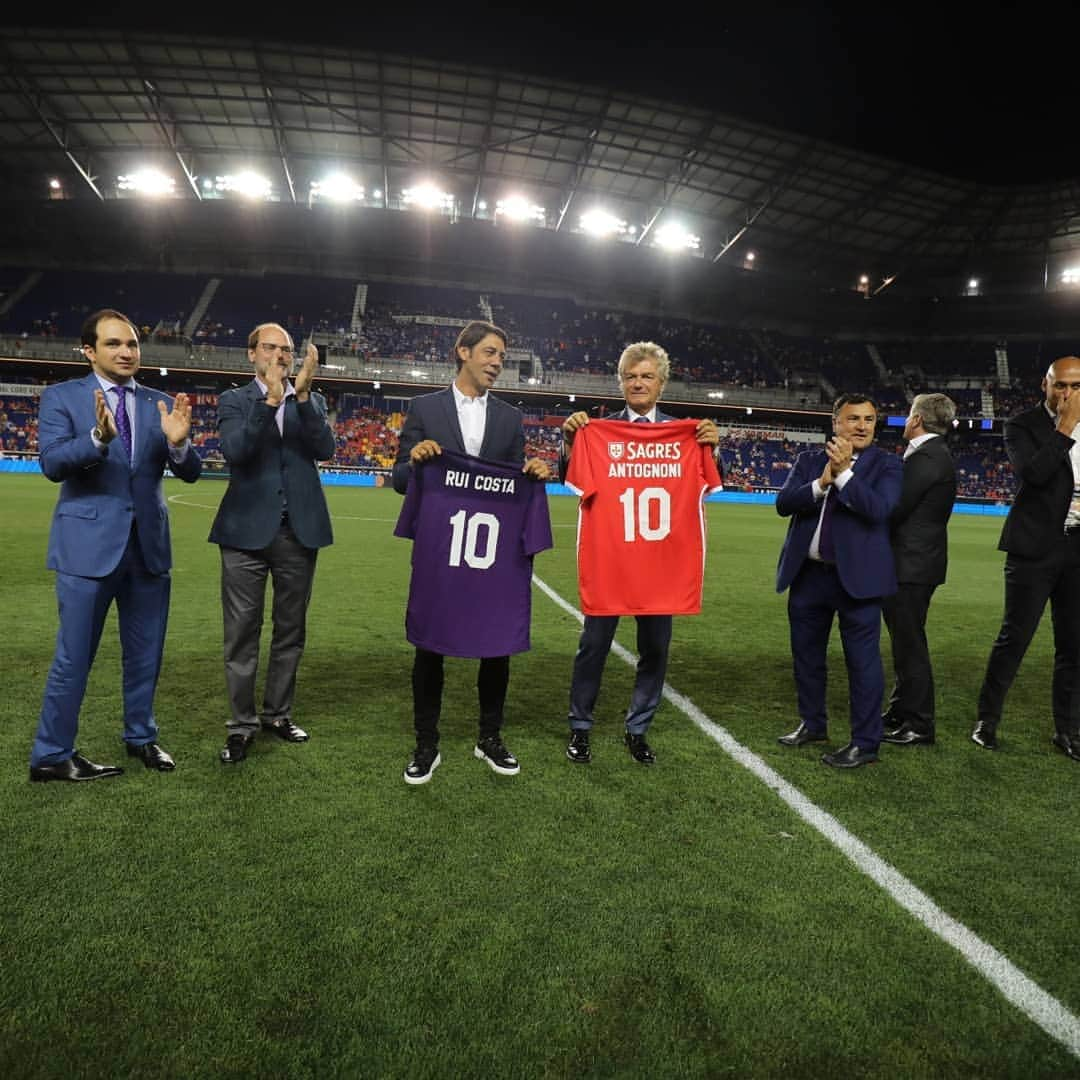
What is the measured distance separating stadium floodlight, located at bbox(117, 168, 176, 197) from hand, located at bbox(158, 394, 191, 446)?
36.2 m

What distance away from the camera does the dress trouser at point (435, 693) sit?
3.55m

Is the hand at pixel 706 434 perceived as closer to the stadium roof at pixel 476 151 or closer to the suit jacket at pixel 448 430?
the suit jacket at pixel 448 430

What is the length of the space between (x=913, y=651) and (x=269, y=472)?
3918 millimetres

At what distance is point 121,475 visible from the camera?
340cm

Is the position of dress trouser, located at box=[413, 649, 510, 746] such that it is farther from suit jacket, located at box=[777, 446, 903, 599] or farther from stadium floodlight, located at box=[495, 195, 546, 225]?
stadium floodlight, located at box=[495, 195, 546, 225]

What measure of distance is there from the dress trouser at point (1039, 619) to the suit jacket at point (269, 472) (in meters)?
4.05

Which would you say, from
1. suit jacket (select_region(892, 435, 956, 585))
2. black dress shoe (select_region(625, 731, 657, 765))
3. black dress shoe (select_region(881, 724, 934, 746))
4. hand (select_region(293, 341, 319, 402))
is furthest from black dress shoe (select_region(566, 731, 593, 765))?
hand (select_region(293, 341, 319, 402))

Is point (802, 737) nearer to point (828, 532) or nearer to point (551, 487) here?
point (828, 532)

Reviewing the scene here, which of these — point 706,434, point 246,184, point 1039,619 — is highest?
point 246,184

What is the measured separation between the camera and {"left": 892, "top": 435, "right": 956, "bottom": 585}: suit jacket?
4203mm

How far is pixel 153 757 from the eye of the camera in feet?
11.6

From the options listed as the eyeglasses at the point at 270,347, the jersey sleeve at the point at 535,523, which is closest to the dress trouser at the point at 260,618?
the eyeglasses at the point at 270,347

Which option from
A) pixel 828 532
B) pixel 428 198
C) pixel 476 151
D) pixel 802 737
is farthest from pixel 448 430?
pixel 428 198

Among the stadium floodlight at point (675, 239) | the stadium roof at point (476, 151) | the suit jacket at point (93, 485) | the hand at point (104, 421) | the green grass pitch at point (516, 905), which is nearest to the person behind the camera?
the green grass pitch at point (516, 905)
